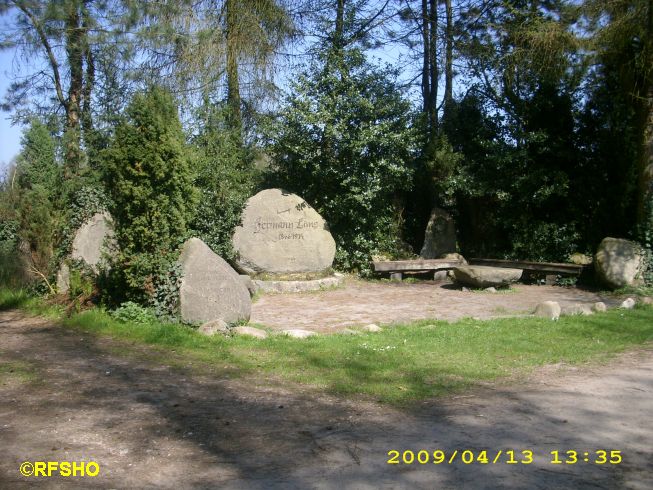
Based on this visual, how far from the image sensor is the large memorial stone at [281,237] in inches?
534

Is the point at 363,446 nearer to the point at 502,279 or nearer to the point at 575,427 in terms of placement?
the point at 575,427

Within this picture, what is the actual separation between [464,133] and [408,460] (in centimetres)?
1395

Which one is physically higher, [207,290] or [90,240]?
[90,240]

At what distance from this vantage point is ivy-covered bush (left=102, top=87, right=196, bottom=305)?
853 centimetres

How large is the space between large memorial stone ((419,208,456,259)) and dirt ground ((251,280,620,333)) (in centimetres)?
218

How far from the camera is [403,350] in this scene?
7234mm

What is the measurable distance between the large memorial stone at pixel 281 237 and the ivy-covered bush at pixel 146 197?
4699 mm

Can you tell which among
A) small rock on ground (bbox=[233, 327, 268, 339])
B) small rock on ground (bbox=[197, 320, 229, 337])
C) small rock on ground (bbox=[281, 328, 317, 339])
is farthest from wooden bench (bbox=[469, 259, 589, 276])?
small rock on ground (bbox=[197, 320, 229, 337])

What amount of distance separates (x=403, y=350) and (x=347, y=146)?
27.9ft

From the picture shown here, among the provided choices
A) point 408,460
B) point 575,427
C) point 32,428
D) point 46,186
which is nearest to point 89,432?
point 32,428

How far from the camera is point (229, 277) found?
870 cm

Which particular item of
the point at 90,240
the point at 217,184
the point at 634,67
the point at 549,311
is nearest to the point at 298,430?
the point at 549,311
